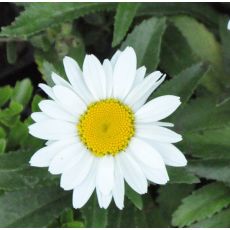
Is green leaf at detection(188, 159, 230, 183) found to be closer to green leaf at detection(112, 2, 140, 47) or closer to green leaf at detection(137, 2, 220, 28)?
green leaf at detection(112, 2, 140, 47)

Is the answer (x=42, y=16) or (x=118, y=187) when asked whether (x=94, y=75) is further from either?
(x=42, y=16)

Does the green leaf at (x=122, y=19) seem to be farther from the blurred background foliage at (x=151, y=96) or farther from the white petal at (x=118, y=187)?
the white petal at (x=118, y=187)

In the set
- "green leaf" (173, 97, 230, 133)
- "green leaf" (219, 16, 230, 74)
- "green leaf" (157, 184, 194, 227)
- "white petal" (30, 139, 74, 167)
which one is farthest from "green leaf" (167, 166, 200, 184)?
"green leaf" (219, 16, 230, 74)

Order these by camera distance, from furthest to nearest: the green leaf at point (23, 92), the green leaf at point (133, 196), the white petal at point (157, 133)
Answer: the green leaf at point (23, 92)
the green leaf at point (133, 196)
the white petal at point (157, 133)

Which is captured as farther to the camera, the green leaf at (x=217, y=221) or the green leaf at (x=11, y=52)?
the green leaf at (x=11, y=52)

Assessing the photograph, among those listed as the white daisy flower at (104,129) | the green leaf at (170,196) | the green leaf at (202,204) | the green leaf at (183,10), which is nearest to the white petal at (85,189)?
the white daisy flower at (104,129)

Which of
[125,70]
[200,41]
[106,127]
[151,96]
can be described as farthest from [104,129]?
[200,41]

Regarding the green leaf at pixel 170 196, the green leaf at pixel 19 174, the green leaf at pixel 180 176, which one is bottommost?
the green leaf at pixel 170 196
